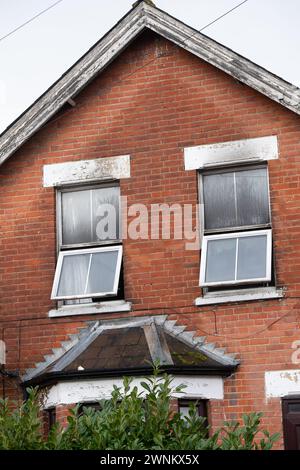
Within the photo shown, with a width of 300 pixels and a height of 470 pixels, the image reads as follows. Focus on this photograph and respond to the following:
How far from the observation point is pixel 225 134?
14227 millimetres

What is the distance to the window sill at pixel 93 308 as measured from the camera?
14.0 metres

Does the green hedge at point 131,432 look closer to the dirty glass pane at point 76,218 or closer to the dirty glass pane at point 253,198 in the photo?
the dirty glass pane at point 253,198

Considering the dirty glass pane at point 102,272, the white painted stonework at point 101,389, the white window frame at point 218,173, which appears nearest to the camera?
the white painted stonework at point 101,389

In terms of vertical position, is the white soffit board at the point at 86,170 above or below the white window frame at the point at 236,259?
above

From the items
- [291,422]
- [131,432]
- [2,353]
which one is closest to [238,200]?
[291,422]

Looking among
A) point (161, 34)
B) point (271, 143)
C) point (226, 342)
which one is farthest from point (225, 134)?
point (226, 342)

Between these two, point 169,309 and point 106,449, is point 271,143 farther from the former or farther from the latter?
point 106,449

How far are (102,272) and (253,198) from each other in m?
2.35

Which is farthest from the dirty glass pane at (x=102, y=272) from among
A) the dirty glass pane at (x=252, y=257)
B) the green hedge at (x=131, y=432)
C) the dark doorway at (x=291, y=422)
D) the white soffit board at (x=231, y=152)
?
the green hedge at (x=131, y=432)

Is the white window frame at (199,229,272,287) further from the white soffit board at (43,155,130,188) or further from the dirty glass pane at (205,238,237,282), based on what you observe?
the white soffit board at (43,155,130,188)

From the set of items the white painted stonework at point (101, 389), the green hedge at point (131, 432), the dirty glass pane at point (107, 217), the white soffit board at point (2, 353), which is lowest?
the green hedge at point (131, 432)

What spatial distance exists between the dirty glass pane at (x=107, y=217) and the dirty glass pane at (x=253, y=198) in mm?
1772

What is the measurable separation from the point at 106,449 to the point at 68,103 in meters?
7.53

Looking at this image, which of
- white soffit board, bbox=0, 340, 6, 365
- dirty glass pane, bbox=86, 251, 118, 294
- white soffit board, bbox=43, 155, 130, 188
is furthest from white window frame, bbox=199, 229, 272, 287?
white soffit board, bbox=0, 340, 6, 365
